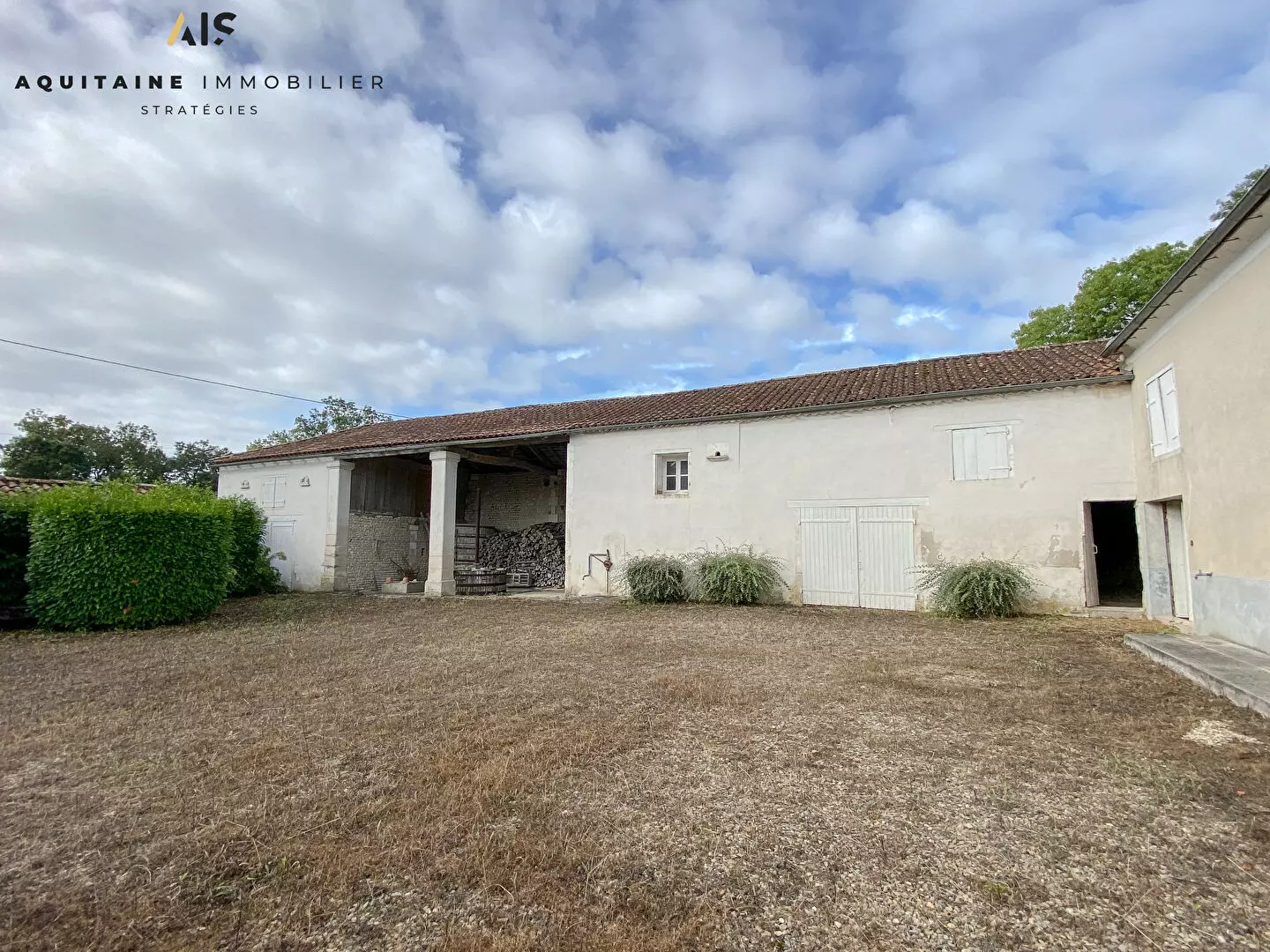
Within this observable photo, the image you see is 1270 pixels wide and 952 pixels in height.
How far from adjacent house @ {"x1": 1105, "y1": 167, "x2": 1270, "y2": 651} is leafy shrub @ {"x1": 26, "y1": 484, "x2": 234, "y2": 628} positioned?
41.0ft

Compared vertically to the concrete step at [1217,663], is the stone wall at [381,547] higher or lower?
higher

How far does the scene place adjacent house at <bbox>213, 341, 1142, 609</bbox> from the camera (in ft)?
28.9

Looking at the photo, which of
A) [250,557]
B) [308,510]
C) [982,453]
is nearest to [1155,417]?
[982,453]

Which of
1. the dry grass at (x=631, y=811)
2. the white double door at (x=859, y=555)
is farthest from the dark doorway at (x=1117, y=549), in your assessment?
the dry grass at (x=631, y=811)

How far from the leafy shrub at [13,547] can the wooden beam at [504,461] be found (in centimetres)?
689

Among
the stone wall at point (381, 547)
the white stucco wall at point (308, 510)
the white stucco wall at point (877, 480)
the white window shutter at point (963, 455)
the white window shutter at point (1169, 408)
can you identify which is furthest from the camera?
the stone wall at point (381, 547)

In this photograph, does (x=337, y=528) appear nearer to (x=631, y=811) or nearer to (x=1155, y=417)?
(x=631, y=811)

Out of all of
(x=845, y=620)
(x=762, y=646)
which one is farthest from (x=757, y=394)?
(x=762, y=646)

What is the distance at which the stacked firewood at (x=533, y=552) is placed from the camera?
15773 mm

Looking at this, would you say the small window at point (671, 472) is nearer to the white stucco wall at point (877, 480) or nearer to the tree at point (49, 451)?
the white stucco wall at point (877, 480)

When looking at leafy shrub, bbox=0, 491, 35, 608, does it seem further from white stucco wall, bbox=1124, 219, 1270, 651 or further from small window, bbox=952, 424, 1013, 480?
white stucco wall, bbox=1124, 219, 1270, 651

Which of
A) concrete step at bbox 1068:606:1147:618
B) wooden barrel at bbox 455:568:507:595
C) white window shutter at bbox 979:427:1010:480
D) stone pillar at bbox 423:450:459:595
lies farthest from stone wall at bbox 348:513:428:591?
concrete step at bbox 1068:606:1147:618

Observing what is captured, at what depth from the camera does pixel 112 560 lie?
8289mm

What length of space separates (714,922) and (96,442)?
4231 cm
